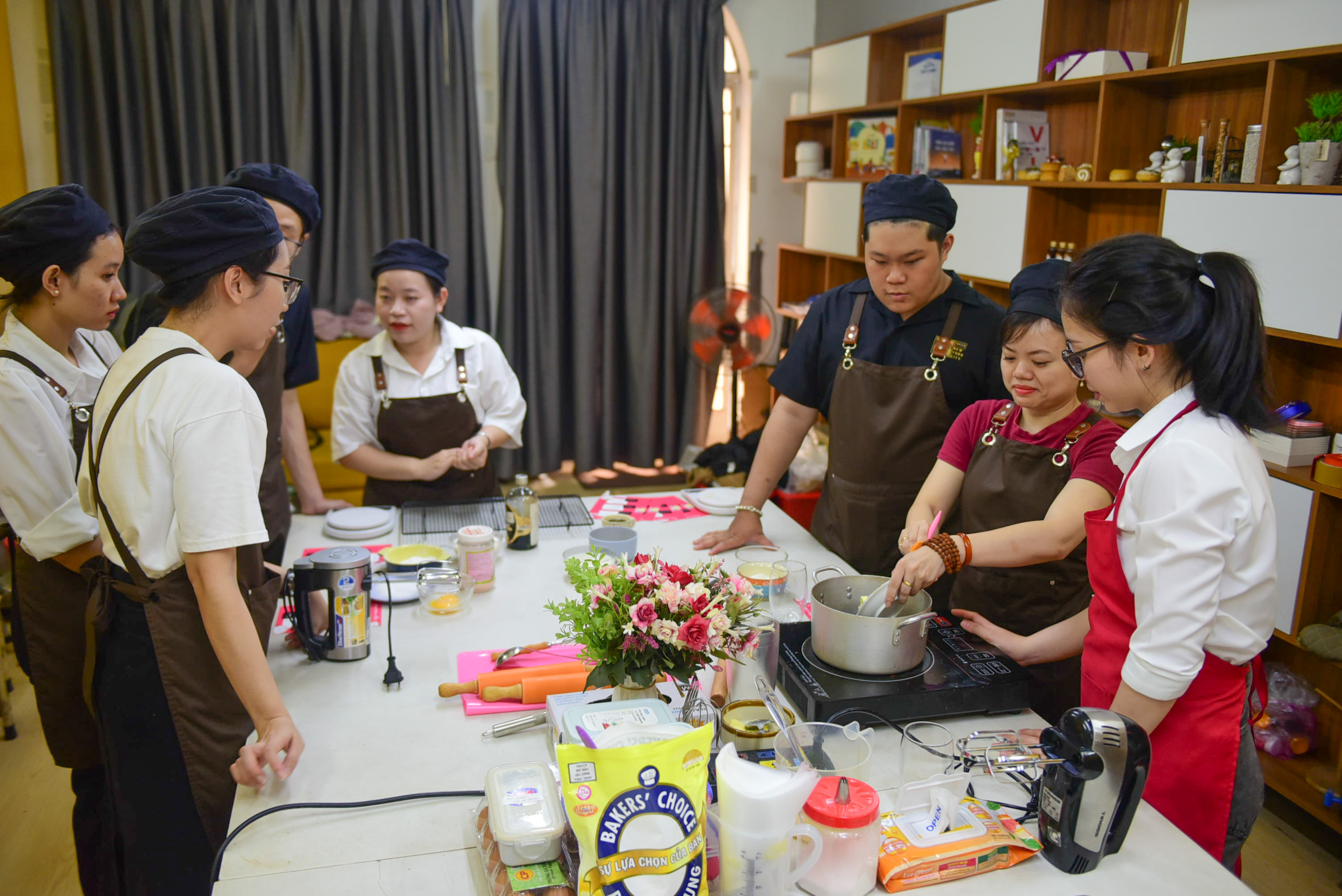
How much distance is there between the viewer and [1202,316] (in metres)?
1.29

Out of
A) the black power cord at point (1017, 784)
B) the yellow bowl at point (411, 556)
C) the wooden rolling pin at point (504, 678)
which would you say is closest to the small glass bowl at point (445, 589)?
the yellow bowl at point (411, 556)

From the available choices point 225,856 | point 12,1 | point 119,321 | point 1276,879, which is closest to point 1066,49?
point 1276,879

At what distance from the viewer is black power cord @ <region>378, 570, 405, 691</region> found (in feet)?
5.49

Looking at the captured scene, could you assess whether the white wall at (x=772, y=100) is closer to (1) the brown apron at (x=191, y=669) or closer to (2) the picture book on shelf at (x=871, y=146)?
(2) the picture book on shelf at (x=871, y=146)

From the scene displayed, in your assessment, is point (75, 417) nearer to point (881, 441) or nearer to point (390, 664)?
point (390, 664)

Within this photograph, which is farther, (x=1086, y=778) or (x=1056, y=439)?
(x=1056, y=439)

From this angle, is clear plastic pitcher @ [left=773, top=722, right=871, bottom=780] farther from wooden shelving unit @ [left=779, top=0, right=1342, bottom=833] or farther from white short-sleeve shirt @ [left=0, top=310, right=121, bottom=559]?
wooden shelving unit @ [left=779, top=0, right=1342, bottom=833]

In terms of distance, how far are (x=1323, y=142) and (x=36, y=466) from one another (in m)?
2.98

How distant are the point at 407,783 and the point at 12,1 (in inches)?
175

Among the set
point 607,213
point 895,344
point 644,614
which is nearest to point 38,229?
point 644,614

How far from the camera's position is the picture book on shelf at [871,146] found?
4.29m

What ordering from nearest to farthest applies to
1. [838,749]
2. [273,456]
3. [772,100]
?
1. [838,749]
2. [273,456]
3. [772,100]

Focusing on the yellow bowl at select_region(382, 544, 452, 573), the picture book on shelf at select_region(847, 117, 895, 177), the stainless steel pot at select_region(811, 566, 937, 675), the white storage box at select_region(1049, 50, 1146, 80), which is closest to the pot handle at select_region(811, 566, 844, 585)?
the stainless steel pot at select_region(811, 566, 937, 675)

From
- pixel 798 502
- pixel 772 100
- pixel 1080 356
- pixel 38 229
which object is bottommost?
pixel 798 502
